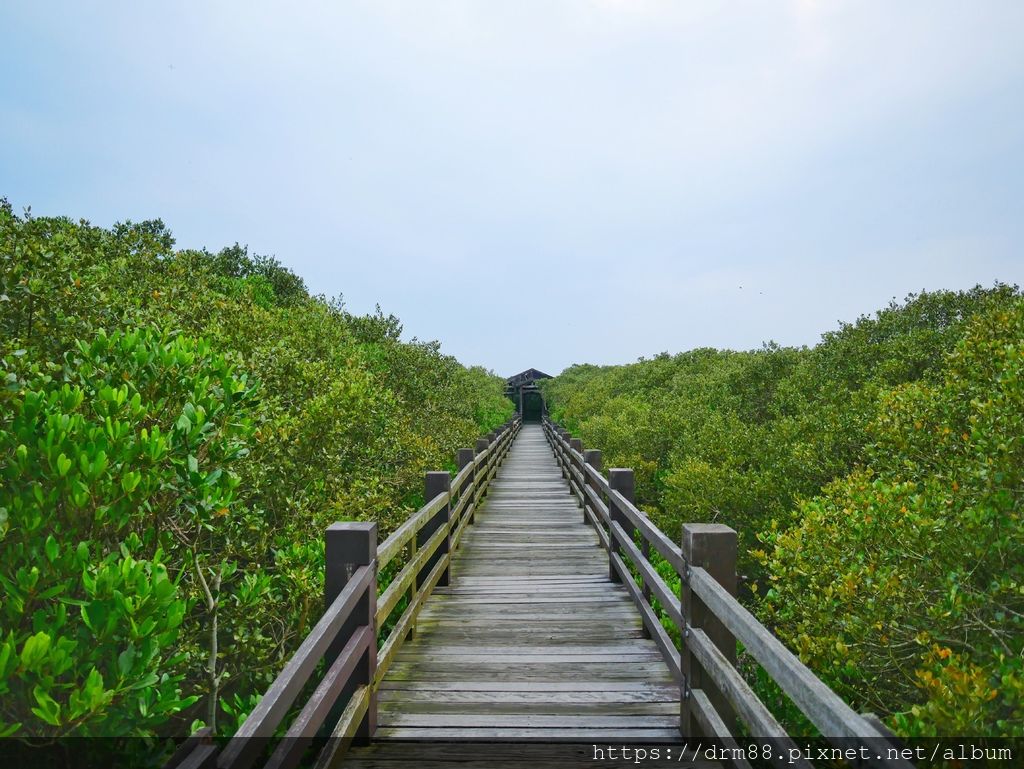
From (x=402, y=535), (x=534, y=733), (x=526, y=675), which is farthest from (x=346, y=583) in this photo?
(x=526, y=675)

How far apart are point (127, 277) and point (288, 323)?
3383 millimetres

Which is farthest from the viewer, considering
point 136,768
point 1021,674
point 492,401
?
point 492,401

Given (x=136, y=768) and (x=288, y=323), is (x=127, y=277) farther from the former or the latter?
(x=136, y=768)

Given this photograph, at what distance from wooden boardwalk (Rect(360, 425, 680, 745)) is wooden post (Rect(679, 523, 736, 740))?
492mm

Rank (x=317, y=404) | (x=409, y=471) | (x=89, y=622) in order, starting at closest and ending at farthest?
1. (x=89, y=622)
2. (x=317, y=404)
3. (x=409, y=471)

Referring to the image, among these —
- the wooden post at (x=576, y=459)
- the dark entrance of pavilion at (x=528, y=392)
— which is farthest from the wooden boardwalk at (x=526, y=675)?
the dark entrance of pavilion at (x=528, y=392)

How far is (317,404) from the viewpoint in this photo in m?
6.32

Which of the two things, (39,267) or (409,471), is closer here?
(39,267)

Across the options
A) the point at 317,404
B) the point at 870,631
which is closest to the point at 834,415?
the point at 870,631

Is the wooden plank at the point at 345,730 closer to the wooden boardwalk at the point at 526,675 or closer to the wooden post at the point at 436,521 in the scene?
the wooden boardwalk at the point at 526,675

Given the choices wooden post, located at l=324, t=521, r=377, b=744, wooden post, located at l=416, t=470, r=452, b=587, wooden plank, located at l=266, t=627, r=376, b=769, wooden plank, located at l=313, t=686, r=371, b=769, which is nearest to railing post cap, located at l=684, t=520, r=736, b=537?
wooden post, located at l=324, t=521, r=377, b=744

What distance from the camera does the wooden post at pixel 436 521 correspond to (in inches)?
236

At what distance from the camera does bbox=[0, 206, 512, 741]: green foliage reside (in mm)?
2551

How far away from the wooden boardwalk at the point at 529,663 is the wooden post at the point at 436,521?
11.2 inches
